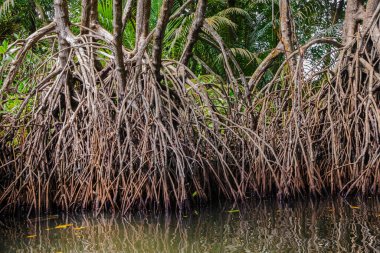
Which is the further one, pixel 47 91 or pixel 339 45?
pixel 339 45

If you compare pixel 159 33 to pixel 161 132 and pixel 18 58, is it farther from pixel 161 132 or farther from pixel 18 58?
pixel 18 58

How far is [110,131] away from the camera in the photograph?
11.9 feet

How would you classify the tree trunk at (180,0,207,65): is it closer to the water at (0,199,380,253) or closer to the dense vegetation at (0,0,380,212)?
the dense vegetation at (0,0,380,212)

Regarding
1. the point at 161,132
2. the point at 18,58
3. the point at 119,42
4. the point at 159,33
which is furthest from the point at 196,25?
the point at 161,132

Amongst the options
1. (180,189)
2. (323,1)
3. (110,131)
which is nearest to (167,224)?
(180,189)

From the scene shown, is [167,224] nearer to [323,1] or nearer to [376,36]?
[376,36]

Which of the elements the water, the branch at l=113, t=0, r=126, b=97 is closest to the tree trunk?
the branch at l=113, t=0, r=126, b=97

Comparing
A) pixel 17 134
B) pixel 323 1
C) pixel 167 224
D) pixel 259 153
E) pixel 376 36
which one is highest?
pixel 323 1

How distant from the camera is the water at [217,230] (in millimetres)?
2334

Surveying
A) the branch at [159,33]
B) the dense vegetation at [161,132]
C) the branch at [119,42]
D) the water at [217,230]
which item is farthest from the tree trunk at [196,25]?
the water at [217,230]

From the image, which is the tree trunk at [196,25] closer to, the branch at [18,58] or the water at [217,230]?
the branch at [18,58]

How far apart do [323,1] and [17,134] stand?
773 centimetres

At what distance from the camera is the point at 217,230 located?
273 cm

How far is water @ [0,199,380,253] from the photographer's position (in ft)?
7.66
